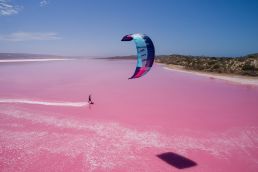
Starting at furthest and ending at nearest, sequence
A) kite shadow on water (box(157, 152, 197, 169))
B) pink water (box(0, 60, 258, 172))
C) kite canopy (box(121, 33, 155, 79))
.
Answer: kite canopy (box(121, 33, 155, 79)) < pink water (box(0, 60, 258, 172)) < kite shadow on water (box(157, 152, 197, 169))

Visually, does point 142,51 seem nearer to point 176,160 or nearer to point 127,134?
point 127,134

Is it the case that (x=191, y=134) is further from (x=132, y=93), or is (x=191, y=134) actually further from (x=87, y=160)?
(x=132, y=93)

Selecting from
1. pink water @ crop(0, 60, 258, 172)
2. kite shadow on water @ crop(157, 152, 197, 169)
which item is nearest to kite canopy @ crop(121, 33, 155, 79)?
pink water @ crop(0, 60, 258, 172)

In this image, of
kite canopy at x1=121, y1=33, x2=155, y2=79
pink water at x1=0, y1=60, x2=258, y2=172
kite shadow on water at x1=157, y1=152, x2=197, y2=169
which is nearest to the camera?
kite shadow on water at x1=157, y1=152, x2=197, y2=169

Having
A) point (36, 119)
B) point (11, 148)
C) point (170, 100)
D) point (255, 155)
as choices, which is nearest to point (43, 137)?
point (11, 148)

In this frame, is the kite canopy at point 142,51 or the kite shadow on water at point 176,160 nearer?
the kite shadow on water at point 176,160

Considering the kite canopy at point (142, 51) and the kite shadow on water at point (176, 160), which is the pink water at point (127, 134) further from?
the kite canopy at point (142, 51)

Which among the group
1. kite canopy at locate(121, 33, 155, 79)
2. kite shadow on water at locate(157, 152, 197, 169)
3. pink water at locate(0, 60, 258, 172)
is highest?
kite canopy at locate(121, 33, 155, 79)

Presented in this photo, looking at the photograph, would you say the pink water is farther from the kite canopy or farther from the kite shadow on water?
the kite canopy

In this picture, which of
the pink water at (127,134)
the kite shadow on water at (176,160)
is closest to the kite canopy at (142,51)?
the pink water at (127,134)
